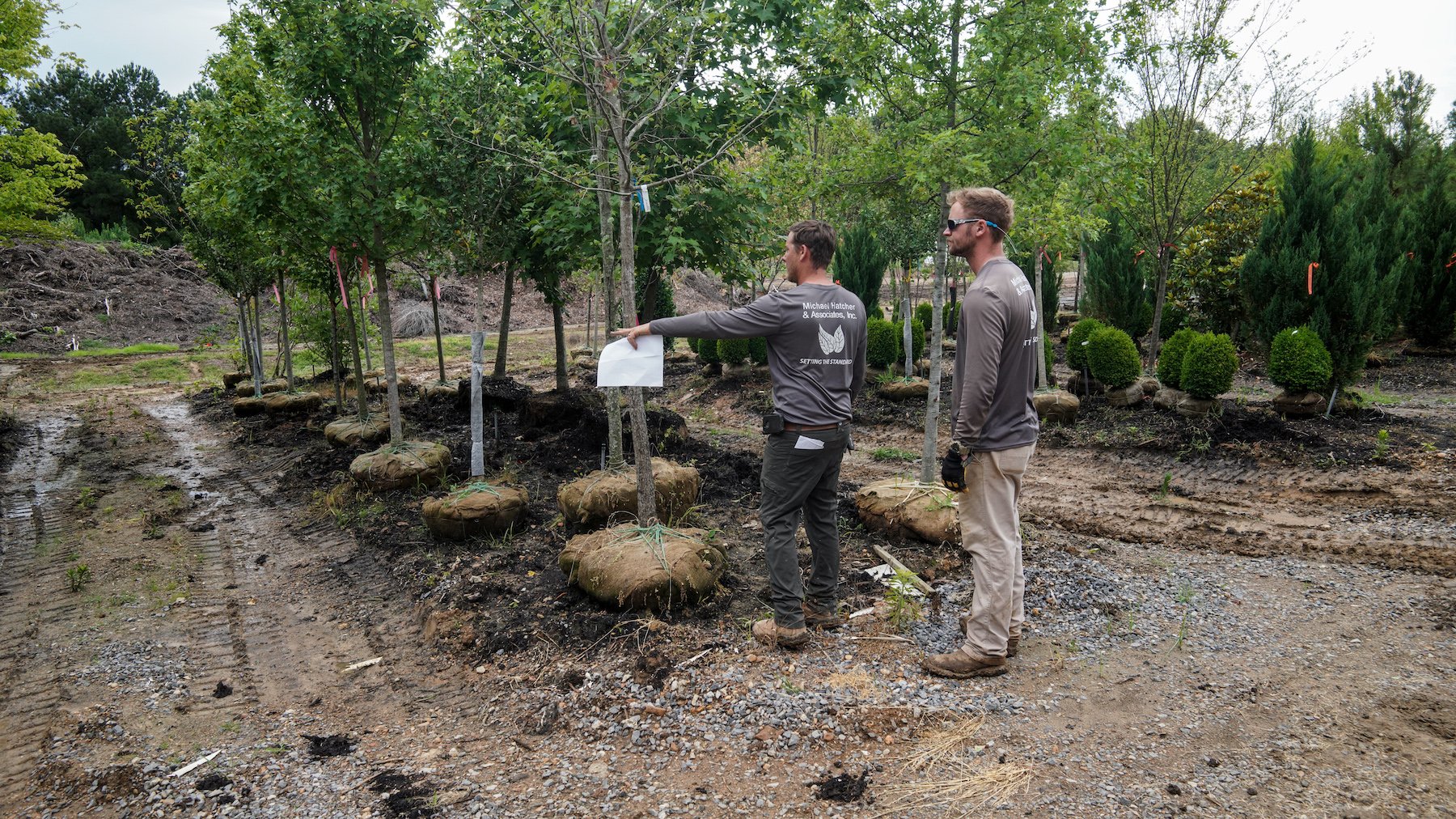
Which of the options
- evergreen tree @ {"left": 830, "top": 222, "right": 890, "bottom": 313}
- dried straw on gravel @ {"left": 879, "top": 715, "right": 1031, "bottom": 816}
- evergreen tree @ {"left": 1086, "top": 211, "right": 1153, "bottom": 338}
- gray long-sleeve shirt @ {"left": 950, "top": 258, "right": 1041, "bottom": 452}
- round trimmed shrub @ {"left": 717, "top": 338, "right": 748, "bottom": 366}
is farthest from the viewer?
evergreen tree @ {"left": 830, "top": 222, "right": 890, "bottom": 313}

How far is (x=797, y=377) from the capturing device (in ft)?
12.6

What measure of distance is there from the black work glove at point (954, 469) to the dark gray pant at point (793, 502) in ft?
1.76

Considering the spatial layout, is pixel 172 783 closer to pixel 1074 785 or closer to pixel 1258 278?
pixel 1074 785

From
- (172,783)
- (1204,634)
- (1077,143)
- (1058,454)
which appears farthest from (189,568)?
(1058,454)

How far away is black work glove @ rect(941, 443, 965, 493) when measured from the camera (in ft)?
11.6

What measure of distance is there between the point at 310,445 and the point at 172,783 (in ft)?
25.1

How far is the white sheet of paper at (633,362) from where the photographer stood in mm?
3918

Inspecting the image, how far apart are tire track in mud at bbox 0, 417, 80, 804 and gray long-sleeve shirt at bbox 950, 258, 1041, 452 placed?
14.6ft

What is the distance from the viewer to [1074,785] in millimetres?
2939

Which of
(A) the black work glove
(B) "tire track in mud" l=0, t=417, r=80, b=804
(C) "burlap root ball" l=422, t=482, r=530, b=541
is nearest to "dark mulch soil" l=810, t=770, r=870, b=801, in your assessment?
(A) the black work glove

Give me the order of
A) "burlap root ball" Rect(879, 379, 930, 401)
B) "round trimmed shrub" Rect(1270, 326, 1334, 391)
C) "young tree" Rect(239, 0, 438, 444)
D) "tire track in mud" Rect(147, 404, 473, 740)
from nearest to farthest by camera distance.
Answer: "tire track in mud" Rect(147, 404, 473, 740) < "young tree" Rect(239, 0, 438, 444) < "round trimmed shrub" Rect(1270, 326, 1334, 391) < "burlap root ball" Rect(879, 379, 930, 401)

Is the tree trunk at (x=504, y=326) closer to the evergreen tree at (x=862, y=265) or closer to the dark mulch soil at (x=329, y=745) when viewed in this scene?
the evergreen tree at (x=862, y=265)

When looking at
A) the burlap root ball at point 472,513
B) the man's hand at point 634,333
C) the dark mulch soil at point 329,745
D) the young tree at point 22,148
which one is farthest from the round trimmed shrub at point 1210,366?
the young tree at point 22,148

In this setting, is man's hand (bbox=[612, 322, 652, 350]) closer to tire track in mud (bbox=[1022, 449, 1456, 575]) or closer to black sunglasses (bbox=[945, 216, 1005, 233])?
black sunglasses (bbox=[945, 216, 1005, 233])
